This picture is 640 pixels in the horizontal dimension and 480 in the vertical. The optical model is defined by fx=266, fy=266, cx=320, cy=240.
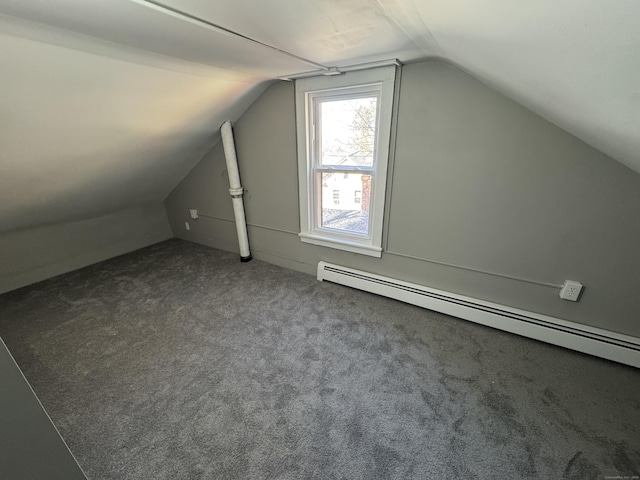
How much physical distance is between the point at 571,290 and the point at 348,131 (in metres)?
1.89

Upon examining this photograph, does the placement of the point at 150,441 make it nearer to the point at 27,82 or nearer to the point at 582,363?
the point at 27,82

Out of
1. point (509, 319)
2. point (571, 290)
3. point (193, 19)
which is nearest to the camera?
point (193, 19)

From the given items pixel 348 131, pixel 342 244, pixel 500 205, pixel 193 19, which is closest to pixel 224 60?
pixel 193 19

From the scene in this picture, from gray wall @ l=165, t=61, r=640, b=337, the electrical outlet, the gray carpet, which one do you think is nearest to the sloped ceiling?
gray wall @ l=165, t=61, r=640, b=337

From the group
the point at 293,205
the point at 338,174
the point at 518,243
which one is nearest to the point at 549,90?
the point at 518,243

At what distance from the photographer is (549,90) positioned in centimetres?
100

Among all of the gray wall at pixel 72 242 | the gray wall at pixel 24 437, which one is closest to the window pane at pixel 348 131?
the gray wall at pixel 24 437

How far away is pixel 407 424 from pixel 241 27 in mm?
1982

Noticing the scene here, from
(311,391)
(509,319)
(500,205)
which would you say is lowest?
(311,391)

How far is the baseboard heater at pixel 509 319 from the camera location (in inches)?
65.2

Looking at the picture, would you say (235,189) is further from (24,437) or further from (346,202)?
(24,437)

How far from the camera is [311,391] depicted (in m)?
1.52

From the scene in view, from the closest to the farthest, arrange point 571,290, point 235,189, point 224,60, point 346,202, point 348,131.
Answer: point 224,60
point 571,290
point 348,131
point 346,202
point 235,189

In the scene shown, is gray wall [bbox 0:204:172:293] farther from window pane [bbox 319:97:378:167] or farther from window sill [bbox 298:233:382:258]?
window pane [bbox 319:97:378:167]
